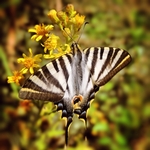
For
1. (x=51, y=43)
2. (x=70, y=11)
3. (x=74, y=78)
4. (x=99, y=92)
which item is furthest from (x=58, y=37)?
(x=99, y=92)

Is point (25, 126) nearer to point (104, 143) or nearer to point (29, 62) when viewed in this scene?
point (104, 143)

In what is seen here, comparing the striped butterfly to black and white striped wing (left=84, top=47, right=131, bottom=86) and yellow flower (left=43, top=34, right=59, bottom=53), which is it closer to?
black and white striped wing (left=84, top=47, right=131, bottom=86)

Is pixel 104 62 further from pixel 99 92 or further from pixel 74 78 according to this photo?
pixel 99 92

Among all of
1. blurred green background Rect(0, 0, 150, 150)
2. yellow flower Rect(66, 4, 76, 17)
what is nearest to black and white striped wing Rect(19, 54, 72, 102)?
yellow flower Rect(66, 4, 76, 17)

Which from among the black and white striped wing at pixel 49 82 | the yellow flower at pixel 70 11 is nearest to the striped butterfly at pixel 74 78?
the black and white striped wing at pixel 49 82

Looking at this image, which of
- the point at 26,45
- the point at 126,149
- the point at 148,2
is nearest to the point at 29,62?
the point at 26,45

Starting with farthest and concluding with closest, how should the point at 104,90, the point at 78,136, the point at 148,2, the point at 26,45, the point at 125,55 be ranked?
1. the point at 148,2
2. the point at 26,45
3. the point at 104,90
4. the point at 78,136
5. the point at 125,55

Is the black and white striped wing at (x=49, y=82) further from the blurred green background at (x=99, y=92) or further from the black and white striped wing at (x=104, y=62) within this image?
the blurred green background at (x=99, y=92)
